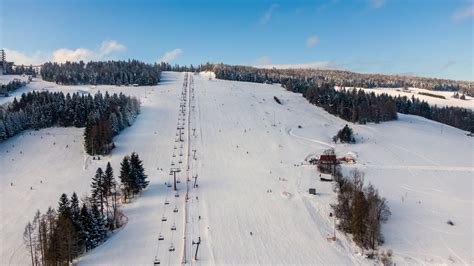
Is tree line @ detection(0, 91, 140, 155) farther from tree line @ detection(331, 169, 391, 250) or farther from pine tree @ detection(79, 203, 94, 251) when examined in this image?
tree line @ detection(331, 169, 391, 250)

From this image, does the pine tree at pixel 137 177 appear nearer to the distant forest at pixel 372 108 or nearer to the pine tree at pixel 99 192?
the pine tree at pixel 99 192

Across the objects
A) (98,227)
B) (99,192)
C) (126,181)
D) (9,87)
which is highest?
(9,87)

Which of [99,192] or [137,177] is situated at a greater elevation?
[137,177]

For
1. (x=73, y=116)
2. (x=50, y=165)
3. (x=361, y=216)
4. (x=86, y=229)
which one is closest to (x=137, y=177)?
(x=86, y=229)

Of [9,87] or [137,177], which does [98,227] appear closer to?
[137,177]

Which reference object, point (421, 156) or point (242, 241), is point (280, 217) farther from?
point (421, 156)

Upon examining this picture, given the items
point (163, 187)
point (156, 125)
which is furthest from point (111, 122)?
point (163, 187)

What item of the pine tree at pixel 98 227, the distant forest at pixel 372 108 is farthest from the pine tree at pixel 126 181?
the distant forest at pixel 372 108
